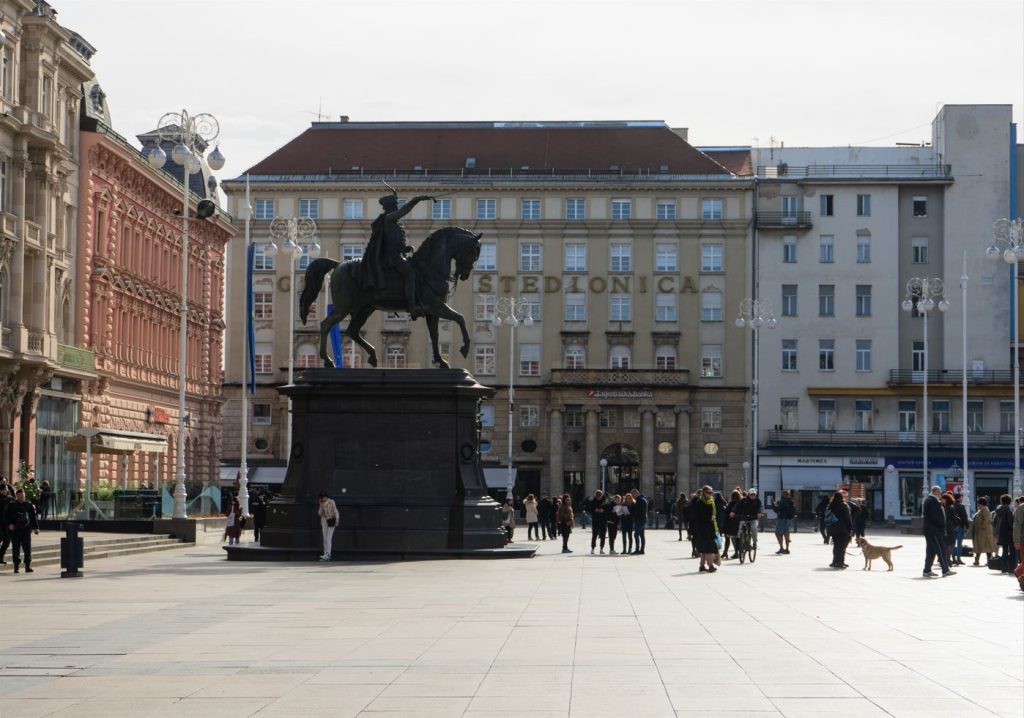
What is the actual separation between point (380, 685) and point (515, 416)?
291ft

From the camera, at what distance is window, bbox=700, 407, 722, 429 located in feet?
335

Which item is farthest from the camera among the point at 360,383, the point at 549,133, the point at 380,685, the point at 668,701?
the point at 549,133

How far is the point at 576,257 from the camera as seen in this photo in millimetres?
104812

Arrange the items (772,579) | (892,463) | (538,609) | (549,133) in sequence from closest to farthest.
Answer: (538,609) → (772,579) → (892,463) → (549,133)

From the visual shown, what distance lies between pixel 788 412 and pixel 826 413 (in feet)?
7.39

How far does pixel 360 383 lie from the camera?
118 ft

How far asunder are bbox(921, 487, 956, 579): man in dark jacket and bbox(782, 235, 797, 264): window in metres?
69.1

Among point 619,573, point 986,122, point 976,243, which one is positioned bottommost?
point 619,573

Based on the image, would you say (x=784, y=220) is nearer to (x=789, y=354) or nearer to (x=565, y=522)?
(x=789, y=354)

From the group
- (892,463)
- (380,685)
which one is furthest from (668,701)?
(892,463)

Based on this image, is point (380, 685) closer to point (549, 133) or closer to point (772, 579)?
point (772, 579)

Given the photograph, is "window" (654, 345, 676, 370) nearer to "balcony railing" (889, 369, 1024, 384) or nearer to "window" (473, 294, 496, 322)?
"window" (473, 294, 496, 322)

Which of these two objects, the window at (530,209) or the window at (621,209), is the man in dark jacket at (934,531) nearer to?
the window at (621,209)

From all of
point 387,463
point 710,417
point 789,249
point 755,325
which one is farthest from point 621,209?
point 387,463
